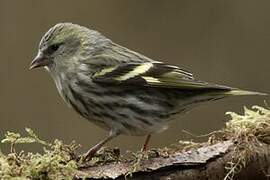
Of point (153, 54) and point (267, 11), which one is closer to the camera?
point (153, 54)

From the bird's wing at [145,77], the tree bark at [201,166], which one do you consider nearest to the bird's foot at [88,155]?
the tree bark at [201,166]

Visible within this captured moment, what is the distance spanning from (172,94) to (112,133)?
0.41 metres

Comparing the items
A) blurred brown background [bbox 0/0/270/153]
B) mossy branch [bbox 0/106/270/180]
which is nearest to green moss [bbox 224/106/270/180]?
mossy branch [bbox 0/106/270/180]

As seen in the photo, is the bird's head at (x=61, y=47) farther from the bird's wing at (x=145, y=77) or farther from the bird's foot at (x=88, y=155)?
the bird's foot at (x=88, y=155)

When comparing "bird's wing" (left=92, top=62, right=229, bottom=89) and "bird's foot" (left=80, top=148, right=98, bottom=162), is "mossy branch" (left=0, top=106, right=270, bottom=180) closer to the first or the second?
"bird's foot" (left=80, top=148, right=98, bottom=162)

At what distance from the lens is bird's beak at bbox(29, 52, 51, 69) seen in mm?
Result: 5020

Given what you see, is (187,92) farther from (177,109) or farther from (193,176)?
(193,176)

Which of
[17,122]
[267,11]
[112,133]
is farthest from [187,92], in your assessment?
[267,11]

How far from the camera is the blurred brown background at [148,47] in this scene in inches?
331

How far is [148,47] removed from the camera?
8.73m

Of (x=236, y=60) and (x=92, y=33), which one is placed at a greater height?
(x=92, y=33)

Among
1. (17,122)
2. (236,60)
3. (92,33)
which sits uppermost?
(92,33)

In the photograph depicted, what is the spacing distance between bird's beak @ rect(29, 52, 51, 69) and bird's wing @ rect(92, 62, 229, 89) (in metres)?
0.42

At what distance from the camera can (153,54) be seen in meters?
8.67
